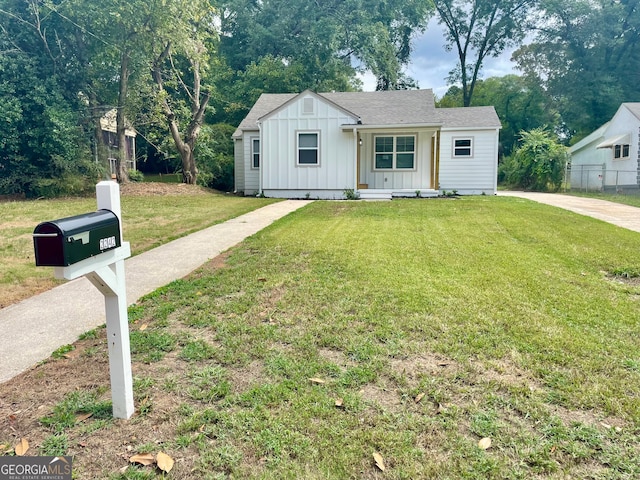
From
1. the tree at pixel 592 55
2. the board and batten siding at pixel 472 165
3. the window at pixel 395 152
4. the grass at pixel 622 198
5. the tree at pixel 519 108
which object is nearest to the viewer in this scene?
the grass at pixel 622 198

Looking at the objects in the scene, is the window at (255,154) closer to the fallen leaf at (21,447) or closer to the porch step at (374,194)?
the porch step at (374,194)

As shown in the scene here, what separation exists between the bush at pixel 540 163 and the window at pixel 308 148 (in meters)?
12.7

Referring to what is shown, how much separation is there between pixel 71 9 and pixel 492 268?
58.7 feet

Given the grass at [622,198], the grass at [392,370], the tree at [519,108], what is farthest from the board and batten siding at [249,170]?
the tree at [519,108]

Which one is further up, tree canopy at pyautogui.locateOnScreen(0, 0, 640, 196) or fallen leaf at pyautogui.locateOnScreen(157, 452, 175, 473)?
tree canopy at pyautogui.locateOnScreen(0, 0, 640, 196)

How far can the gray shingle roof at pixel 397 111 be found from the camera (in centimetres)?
1661

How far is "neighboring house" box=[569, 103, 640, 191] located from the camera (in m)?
21.6

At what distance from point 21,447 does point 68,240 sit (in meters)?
1.19

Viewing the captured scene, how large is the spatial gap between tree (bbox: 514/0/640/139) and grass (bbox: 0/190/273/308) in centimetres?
3064

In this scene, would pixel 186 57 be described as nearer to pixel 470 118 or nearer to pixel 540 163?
pixel 470 118

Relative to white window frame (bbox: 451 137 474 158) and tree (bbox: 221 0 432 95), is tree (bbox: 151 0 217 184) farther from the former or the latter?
white window frame (bbox: 451 137 474 158)

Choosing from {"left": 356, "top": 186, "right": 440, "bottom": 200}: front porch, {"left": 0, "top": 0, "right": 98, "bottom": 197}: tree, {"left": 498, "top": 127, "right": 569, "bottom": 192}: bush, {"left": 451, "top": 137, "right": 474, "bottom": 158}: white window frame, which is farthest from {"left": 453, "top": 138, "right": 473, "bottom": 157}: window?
{"left": 0, "top": 0, "right": 98, "bottom": 197}: tree

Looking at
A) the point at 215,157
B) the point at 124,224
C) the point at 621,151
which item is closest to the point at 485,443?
the point at 124,224

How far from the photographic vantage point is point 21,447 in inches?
88.3
